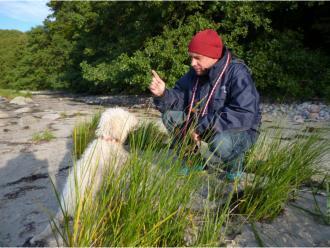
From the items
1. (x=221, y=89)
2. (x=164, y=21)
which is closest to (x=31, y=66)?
(x=164, y=21)

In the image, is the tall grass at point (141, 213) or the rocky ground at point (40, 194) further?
the rocky ground at point (40, 194)

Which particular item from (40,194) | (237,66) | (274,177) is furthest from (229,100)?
(40,194)

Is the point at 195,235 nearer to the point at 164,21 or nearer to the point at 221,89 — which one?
the point at 221,89

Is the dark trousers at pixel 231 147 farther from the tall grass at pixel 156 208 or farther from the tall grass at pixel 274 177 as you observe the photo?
the tall grass at pixel 156 208

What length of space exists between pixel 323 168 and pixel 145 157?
1.56 m

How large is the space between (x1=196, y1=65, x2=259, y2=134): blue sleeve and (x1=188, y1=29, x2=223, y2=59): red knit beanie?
31 centimetres

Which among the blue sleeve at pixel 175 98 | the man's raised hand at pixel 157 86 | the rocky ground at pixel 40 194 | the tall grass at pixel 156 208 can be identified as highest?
the man's raised hand at pixel 157 86

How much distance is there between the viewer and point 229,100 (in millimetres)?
2912

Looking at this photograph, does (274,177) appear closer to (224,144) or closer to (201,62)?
(224,144)

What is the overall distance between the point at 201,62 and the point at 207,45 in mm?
155

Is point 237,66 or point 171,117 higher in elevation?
point 237,66

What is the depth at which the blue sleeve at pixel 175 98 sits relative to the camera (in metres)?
3.20

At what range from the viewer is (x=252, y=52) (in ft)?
31.1

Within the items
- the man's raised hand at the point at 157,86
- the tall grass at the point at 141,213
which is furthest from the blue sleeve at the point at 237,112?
the tall grass at the point at 141,213
